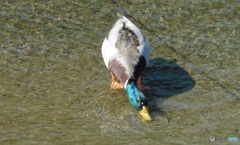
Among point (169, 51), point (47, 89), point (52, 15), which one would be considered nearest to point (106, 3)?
point (52, 15)

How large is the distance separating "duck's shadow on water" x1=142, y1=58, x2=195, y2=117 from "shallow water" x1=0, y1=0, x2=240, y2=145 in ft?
0.04

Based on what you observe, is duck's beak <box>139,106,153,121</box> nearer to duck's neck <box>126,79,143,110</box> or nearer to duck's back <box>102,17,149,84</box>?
duck's neck <box>126,79,143,110</box>

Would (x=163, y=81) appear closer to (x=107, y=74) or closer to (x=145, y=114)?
(x=107, y=74)

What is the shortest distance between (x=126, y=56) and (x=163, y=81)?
0.57 meters

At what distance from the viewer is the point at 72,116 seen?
6.81 metres

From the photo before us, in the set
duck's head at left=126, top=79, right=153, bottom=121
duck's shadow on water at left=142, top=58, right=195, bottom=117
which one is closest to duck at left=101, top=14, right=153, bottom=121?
duck's head at left=126, top=79, right=153, bottom=121

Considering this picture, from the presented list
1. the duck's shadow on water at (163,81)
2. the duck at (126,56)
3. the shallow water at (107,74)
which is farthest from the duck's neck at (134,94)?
the duck's shadow on water at (163,81)

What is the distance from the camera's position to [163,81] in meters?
7.69

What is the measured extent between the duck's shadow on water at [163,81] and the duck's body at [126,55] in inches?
8.9

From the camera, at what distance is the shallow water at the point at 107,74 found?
6.56 m

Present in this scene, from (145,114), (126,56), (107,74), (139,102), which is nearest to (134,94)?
(139,102)

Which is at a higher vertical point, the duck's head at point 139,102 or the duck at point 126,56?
the duck at point 126,56

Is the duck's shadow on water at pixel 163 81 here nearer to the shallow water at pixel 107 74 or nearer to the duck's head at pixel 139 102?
the shallow water at pixel 107 74

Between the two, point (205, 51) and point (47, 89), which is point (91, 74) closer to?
point (47, 89)
